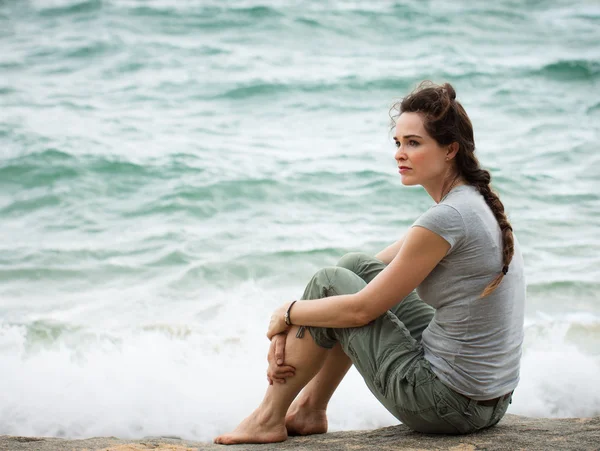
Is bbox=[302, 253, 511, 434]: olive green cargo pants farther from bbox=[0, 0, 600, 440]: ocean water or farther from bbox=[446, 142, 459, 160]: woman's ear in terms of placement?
bbox=[0, 0, 600, 440]: ocean water

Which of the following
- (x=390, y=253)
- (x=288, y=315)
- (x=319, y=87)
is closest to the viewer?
(x=288, y=315)

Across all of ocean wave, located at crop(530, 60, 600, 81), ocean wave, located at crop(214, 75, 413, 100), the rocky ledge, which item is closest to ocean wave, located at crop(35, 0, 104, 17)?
ocean wave, located at crop(214, 75, 413, 100)

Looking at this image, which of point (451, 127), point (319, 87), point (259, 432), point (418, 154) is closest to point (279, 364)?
point (259, 432)

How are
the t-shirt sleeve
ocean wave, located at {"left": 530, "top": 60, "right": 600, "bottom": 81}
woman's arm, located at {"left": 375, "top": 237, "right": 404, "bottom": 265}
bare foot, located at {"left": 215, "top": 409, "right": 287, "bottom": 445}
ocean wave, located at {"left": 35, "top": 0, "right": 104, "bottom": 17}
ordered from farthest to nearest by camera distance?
ocean wave, located at {"left": 35, "top": 0, "right": 104, "bottom": 17}
ocean wave, located at {"left": 530, "top": 60, "right": 600, "bottom": 81}
woman's arm, located at {"left": 375, "top": 237, "right": 404, "bottom": 265}
bare foot, located at {"left": 215, "top": 409, "right": 287, "bottom": 445}
the t-shirt sleeve

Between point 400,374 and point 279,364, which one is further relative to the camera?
point 279,364

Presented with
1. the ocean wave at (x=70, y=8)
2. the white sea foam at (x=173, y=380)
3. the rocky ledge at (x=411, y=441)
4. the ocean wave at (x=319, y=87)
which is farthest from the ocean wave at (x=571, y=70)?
the rocky ledge at (x=411, y=441)

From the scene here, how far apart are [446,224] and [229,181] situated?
6.12 m

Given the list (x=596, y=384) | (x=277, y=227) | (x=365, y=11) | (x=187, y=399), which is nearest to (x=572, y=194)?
(x=277, y=227)

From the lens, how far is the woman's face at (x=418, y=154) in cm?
289

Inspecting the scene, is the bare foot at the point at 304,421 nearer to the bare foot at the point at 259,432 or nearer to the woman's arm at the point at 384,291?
the bare foot at the point at 259,432

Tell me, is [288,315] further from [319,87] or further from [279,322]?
[319,87]

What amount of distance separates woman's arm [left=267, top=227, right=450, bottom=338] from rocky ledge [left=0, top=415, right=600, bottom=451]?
0.55m

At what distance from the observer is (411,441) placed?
2.92m

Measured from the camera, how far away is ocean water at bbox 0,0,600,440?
→ 4633 mm
